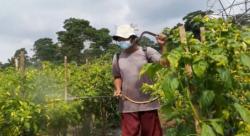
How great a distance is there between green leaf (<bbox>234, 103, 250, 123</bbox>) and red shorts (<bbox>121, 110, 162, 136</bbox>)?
2.10 meters

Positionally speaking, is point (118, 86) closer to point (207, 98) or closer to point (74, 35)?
point (207, 98)

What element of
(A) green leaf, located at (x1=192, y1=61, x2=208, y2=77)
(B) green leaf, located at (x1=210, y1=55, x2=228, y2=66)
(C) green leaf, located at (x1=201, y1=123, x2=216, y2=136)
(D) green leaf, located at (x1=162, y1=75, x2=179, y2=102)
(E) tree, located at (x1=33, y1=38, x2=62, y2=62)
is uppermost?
(E) tree, located at (x1=33, y1=38, x2=62, y2=62)

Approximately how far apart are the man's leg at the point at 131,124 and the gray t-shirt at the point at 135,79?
6 cm

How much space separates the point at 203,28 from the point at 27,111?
126 inches

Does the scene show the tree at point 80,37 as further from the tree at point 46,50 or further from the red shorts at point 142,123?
the red shorts at point 142,123

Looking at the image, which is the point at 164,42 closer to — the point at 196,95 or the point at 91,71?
the point at 196,95

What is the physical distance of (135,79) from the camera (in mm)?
5645

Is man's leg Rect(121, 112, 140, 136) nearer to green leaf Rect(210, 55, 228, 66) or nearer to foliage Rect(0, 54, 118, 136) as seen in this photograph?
foliage Rect(0, 54, 118, 136)

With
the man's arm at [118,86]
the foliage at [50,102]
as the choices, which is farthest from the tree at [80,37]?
the man's arm at [118,86]

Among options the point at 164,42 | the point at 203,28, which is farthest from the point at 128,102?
the point at 203,28

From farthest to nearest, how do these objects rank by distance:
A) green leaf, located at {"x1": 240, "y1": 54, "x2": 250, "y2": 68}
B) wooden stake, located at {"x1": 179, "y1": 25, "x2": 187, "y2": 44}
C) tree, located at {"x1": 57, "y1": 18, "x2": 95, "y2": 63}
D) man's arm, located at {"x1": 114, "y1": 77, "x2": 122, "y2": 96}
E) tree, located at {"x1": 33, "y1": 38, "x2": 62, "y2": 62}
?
tree, located at {"x1": 33, "y1": 38, "x2": 62, "y2": 62} < tree, located at {"x1": 57, "y1": 18, "x2": 95, "y2": 63} < man's arm, located at {"x1": 114, "y1": 77, "x2": 122, "y2": 96} < wooden stake, located at {"x1": 179, "y1": 25, "x2": 187, "y2": 44} < green leaf, located at {"x1": 240, "y1": 54, "x2": 250, "y2": 68}

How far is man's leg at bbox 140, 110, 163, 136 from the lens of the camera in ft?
18.6

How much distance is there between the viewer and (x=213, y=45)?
3.64 meters

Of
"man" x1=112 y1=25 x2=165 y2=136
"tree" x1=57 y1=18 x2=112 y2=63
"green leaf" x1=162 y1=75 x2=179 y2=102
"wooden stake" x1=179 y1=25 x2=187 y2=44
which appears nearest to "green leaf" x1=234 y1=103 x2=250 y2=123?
"green leaf" x1=162 y1=75 x2=179 y2=102
